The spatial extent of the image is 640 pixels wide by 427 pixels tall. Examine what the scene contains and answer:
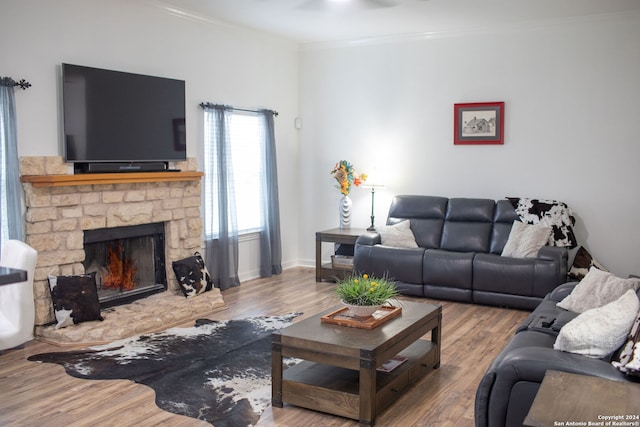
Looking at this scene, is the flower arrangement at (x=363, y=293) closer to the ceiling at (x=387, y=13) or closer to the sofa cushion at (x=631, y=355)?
the sofa cushion at (x=631, y=355)

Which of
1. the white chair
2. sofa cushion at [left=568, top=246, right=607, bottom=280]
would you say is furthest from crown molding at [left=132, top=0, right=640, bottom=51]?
the white chair

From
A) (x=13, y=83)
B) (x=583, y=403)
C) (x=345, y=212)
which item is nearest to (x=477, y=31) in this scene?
(x=345, y=212)

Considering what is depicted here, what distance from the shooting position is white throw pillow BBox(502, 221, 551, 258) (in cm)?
594

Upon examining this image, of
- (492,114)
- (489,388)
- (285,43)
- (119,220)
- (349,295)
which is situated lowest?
(489,388)

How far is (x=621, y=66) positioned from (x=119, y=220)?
16.1 ft

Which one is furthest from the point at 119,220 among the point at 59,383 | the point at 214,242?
the point at 59,383

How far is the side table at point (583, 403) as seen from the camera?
1926 mm

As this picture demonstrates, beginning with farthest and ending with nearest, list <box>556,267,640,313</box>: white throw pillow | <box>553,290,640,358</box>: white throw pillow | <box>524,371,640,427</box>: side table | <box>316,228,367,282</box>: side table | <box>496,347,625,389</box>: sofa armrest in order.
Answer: <box>316,228,367,282</box>: side table < <box>556,267,640,313</box>: white throw pillow < <box>553,290,640,358</box>: white throw pillow < <box>496,347,625,389</box>: sofa armrest < <box>524,371,640,427</box>: side table

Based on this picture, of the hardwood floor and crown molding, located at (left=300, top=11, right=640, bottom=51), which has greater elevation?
crown molding, located at (left=300, top=11, right=640, bottom=51)

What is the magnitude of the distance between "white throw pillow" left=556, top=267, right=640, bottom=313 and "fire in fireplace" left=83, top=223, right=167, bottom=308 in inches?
139

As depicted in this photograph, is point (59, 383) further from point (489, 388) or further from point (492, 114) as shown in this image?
point (492, 114)

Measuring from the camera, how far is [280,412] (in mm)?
3549

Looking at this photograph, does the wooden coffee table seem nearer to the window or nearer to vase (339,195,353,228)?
the window

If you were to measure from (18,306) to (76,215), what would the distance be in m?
1.37
